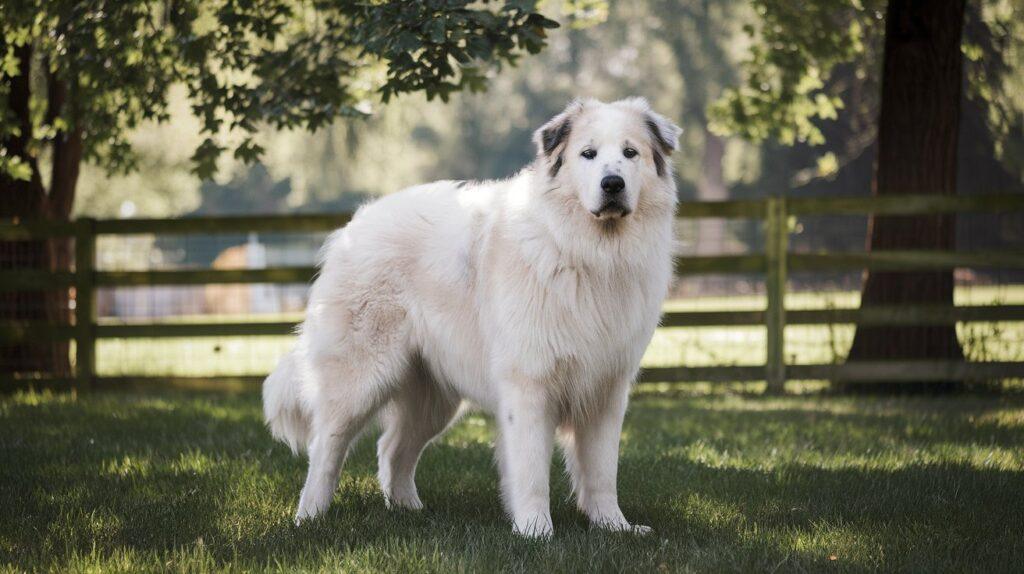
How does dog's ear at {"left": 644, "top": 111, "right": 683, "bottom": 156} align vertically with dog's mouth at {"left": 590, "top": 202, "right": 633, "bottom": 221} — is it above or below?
above

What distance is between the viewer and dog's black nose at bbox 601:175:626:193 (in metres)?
4.04

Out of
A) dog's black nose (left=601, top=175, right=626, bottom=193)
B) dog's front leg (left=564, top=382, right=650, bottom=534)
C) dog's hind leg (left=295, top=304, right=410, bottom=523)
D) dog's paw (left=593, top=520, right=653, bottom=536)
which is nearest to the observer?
dog's black nose (left=601, top=175, right=626, bottom=193)

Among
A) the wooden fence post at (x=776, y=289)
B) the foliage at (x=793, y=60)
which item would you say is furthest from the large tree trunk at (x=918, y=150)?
the foliage at (x=793, y=60)

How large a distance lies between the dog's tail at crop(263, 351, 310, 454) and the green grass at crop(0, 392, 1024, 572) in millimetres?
304

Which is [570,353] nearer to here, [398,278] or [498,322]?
[498,322]

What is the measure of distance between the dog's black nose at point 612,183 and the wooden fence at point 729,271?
4592 mm

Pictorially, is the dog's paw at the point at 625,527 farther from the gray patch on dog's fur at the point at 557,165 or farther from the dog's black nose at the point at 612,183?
the gray patch on dog's fur at the point at 557,165

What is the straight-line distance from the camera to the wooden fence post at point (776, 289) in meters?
8.66

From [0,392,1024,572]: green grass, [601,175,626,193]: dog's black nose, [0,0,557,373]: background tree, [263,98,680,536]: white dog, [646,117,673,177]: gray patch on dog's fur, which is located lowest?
[0,392,1024,572]: green grass

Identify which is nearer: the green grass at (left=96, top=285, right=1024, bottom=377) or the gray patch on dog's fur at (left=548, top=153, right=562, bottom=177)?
the gray patch on dog's fur at (left=548, top=153, right=562, bottom=177)

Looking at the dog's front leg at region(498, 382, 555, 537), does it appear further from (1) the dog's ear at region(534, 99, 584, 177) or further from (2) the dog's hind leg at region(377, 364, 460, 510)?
(1) the dog's ear at region(534, 99, 584, 177)

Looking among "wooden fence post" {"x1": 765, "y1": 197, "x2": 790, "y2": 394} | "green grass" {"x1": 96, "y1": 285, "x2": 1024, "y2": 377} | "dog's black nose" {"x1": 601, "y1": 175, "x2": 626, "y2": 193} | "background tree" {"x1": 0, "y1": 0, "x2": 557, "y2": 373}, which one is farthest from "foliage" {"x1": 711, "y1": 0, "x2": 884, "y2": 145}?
"dog's black nose" {"x1": 601, "y1": 175, "x2": 626, "y2": 193}

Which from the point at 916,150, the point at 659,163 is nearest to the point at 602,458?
the point at 659,163

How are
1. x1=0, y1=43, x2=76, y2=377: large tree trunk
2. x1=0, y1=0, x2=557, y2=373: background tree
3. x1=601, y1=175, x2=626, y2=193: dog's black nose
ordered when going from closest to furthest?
x1=601, y1=175, x2=626, y2=193: dog's black nose → x1=0, y1=0, x2=557, y2=373: background tree → x1=0, y1=43, x2=76, y2=377: large tree trunk
